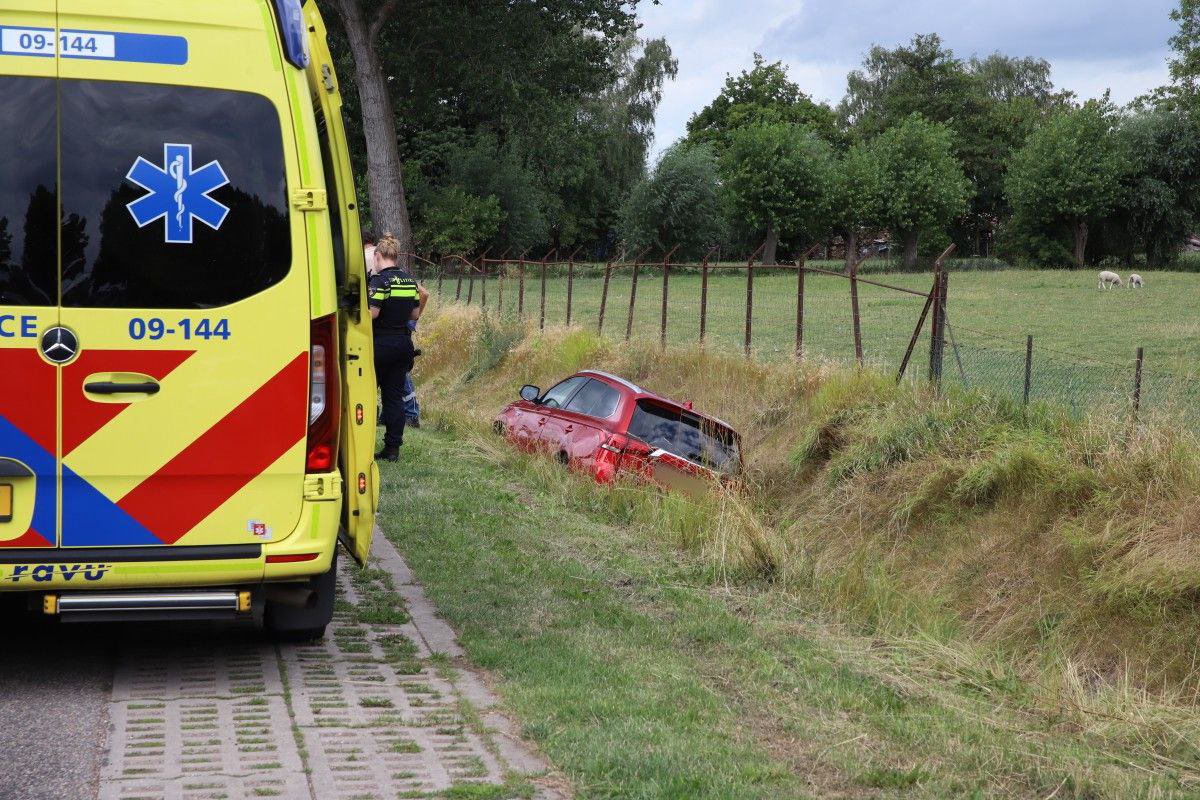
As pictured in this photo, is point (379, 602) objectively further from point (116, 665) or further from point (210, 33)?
point (210, 33)

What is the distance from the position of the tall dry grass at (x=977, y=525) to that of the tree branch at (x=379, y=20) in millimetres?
19311

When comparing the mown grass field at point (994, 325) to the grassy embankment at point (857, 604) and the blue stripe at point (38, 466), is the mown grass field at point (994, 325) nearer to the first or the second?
the grassy embankment at point (857, 604)

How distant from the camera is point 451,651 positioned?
6.44 meters

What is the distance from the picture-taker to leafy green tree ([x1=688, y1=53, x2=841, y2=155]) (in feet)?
284

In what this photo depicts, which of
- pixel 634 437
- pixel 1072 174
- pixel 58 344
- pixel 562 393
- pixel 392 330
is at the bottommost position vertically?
pixel 634 437

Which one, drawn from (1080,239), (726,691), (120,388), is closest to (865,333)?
(726,691)

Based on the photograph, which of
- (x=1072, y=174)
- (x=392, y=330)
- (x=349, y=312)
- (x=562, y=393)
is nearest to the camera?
(x=349, y=312)

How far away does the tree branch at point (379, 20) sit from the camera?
30.1m

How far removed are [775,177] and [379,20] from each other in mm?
46291

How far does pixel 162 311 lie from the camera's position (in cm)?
542

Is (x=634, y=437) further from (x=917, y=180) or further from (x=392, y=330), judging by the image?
(x=917, y=180)

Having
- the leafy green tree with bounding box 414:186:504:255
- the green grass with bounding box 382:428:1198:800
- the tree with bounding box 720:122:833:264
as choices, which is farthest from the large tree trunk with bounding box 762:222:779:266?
the green grass with bounding box 382:428:1198:800

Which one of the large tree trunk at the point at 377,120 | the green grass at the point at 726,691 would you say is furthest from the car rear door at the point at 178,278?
the large tree trunk at the point at 377,120

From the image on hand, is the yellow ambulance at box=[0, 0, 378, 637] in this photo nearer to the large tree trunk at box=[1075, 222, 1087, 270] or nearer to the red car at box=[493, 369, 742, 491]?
the red car at box=[493, 369, 742, 491]
